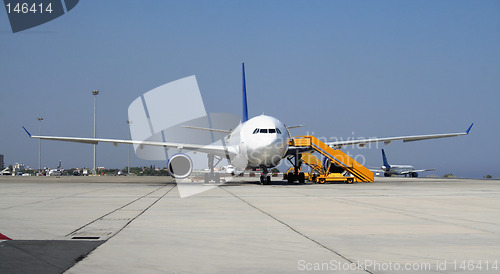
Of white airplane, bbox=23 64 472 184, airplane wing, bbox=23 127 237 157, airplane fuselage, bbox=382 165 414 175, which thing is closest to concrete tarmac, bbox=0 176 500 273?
white airplane, bbox=23 64 472 184

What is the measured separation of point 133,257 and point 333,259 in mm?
2603

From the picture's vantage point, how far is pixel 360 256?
665cm

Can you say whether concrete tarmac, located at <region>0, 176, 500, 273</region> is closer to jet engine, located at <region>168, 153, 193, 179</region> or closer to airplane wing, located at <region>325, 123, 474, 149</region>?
jet engine, located at <region>168, 153, 193, 179</region>

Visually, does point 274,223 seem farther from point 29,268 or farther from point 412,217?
point 29,268

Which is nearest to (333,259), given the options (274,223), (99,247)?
(99,247)

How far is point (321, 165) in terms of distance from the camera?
37.8 m

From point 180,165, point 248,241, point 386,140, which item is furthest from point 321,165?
point 248,241

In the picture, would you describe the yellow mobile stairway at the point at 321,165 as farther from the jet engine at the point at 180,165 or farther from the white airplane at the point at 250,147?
the jet engine at the point at 180,165

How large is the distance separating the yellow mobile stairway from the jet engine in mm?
7708

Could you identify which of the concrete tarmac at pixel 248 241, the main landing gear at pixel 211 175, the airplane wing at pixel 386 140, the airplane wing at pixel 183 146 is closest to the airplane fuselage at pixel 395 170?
the airplane wing at pixel 386 140

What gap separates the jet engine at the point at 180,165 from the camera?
102ft

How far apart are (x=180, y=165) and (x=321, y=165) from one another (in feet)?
38.3

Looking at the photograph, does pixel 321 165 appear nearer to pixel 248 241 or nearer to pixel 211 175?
pixel 211 175

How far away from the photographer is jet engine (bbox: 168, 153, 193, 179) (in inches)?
1219
